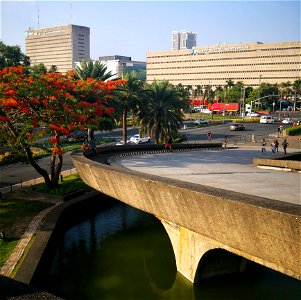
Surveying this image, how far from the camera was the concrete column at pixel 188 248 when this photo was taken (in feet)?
50.1

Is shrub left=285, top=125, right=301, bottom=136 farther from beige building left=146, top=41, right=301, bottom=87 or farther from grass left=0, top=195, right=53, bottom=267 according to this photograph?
beige building left=146, top=41, right=301, bottom=87

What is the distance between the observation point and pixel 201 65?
537ft

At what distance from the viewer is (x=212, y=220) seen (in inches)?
446

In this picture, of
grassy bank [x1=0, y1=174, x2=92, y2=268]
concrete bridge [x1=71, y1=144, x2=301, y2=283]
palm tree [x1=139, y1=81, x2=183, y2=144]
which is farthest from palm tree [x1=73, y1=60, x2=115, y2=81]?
concrete bridge [x1=71, y1=144, x2=301, y2=283]

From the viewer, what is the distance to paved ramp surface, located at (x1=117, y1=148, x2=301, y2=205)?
15953mm

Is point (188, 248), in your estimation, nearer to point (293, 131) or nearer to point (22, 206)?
point (22, 206)

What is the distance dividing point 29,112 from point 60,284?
12.9m

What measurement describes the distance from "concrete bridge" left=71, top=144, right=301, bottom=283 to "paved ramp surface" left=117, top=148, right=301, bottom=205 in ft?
10.1

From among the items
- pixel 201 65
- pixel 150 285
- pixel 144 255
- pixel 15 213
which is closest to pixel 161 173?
pixel 144 255

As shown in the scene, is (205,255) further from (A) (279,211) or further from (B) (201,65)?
(B) (201,65)

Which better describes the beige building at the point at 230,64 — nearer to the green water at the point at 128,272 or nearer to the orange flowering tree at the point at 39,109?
the orange flowering tree at the point at 39,109

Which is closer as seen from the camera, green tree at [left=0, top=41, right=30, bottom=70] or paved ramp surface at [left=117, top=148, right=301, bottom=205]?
paved ramp surface at [left=117, top=148, right=301, bottom=205]

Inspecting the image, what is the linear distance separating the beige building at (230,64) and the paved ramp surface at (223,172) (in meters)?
120

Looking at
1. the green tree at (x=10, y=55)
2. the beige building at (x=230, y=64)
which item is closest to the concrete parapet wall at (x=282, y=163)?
the green tree at (x=10, y=55)
